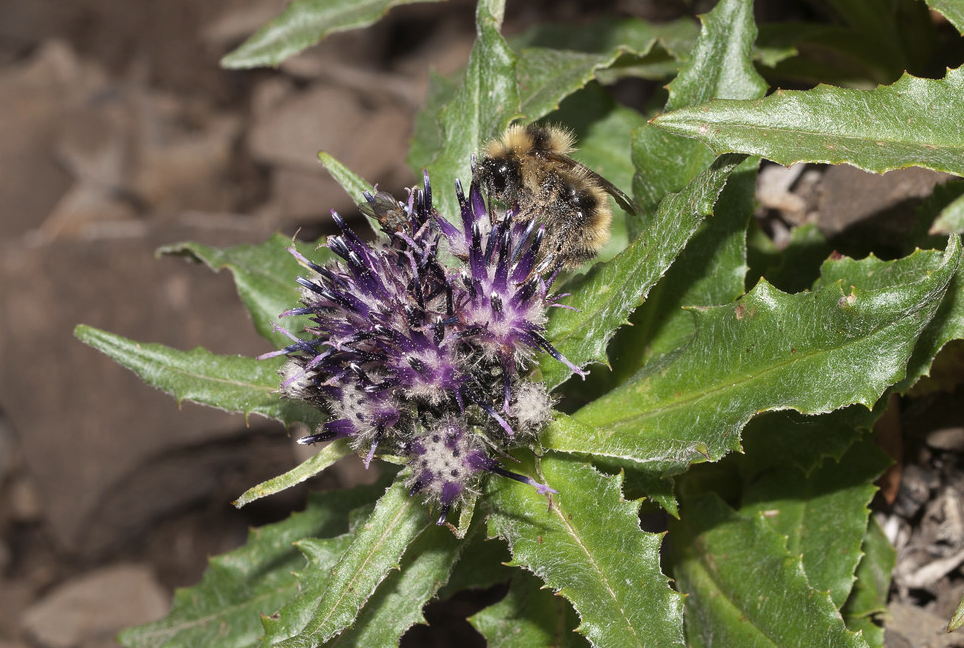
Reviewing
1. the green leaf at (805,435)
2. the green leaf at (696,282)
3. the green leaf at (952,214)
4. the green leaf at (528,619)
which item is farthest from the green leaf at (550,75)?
the green leaf at (528,619)

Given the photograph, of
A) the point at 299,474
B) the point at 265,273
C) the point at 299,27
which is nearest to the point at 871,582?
the point at 299,474

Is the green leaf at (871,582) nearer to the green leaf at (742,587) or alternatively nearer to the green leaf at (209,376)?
the green leaf at (742,587)

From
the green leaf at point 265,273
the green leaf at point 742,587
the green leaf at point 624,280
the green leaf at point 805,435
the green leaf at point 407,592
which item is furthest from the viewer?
the green leaf at point 265,273

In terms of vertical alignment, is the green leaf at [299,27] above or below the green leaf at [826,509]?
above

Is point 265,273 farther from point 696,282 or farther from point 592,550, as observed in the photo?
point 592,550

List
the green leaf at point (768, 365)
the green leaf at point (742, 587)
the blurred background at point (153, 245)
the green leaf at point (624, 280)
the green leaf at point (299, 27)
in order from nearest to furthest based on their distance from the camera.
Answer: the green leaf at point (768, 365) < the green leaf at point (624, 280) < the green leaf at point (742, 587) < the green leaf at point (299, 27) < the blurred background at point (153, 245)

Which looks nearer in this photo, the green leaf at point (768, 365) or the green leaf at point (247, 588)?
the green leaf at point (768, 365)

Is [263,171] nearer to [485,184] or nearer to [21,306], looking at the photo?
[21,306]

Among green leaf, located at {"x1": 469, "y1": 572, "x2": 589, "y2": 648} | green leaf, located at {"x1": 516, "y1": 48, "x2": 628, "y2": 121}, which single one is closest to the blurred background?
green leaf, located at {"x1": 516, "y1": 48, "x2": 628, "y2": 121}
